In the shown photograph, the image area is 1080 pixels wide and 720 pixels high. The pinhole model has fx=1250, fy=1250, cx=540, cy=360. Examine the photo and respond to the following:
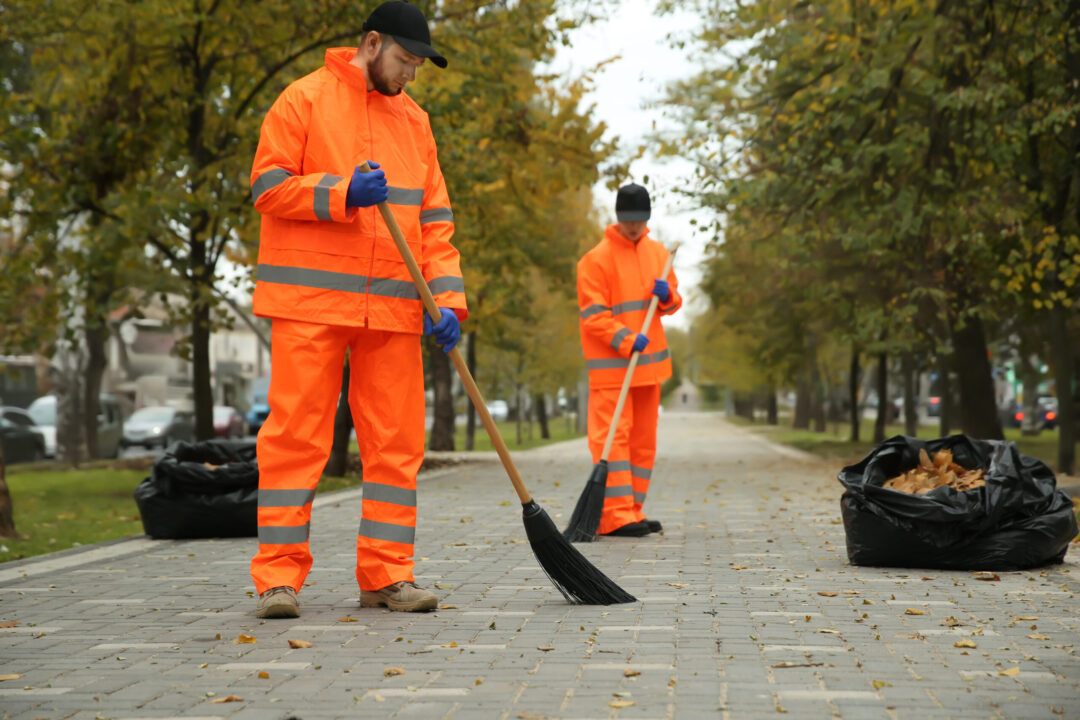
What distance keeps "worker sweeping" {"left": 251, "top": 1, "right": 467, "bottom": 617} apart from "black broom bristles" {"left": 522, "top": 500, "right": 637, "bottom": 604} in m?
0.49

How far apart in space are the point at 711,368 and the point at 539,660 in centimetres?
4138

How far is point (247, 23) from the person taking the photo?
1320cm

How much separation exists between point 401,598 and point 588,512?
106 inches

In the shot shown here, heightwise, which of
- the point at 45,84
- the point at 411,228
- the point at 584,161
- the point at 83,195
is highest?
the point at 45,84

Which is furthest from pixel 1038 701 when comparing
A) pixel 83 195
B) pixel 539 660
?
pixel 83 195

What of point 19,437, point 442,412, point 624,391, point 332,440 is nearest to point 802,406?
point 442,412

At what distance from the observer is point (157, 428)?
1228 inches

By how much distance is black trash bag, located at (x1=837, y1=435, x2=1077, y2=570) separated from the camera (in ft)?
21.1

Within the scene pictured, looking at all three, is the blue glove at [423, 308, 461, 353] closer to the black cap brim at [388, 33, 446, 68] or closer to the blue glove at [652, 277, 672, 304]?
the black cap brim at [388, 33, 446, 68]

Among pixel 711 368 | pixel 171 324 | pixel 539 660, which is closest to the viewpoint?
pixel 539 660

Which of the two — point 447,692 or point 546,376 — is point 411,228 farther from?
point 546,376

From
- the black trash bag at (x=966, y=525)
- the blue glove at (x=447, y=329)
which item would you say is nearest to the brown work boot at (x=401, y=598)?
the blue glove at (x=447, y=329)

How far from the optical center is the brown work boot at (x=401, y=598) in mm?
5102

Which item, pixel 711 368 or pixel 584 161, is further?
pixel 711 368
